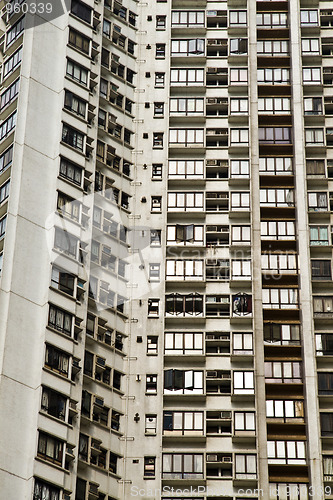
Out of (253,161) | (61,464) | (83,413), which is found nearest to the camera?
(61,464)

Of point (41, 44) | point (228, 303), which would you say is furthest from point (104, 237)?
point (41, 44)

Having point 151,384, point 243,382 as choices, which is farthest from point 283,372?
point 151,384

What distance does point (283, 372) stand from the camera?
232ft

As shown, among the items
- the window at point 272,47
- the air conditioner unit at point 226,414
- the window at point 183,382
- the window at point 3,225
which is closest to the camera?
the window at point 3,225

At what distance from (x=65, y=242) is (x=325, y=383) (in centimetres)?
2092

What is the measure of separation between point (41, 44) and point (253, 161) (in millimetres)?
18740

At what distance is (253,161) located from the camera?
77.9 meters

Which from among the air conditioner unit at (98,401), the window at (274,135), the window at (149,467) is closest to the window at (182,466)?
the window at (149,467)

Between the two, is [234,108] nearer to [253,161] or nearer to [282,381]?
[253,161]

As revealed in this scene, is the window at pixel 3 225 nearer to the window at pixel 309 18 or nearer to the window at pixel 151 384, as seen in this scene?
the window at pixel 151 384

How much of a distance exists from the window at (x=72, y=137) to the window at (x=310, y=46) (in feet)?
72.0

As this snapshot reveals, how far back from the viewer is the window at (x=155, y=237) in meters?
75.0

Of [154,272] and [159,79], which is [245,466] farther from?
[159,79]

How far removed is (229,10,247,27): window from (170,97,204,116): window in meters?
8.49
